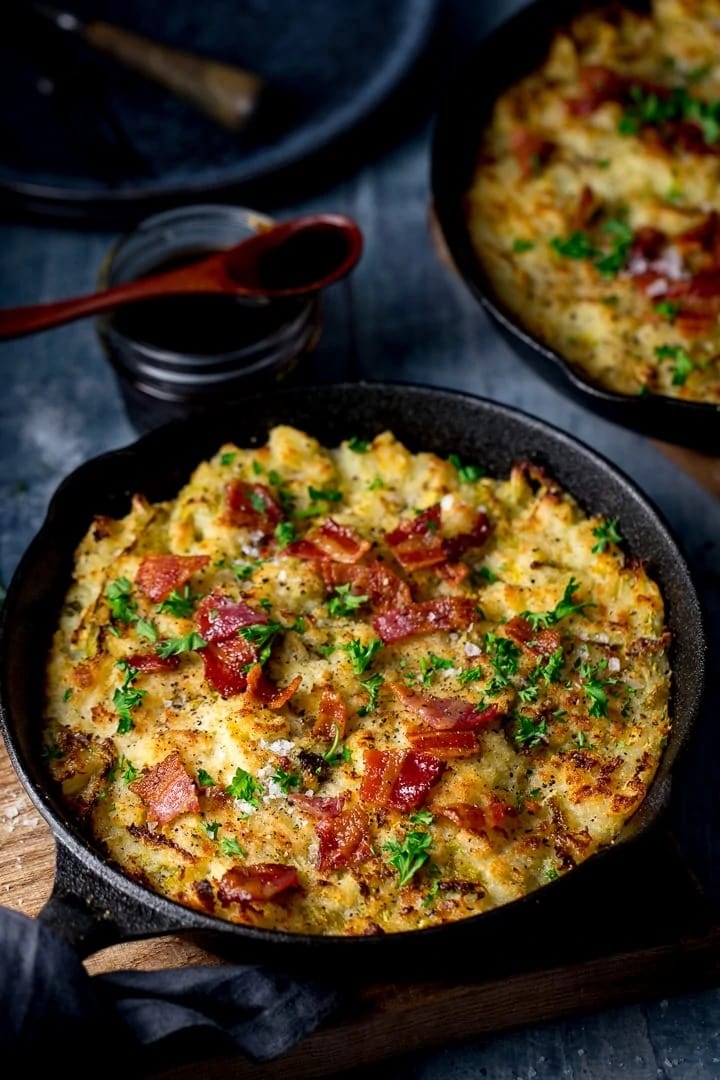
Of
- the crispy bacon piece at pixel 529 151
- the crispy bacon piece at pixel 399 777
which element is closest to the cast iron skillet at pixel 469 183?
the crispy bacon piece at pixel 529 151

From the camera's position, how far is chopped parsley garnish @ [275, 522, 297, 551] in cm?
409

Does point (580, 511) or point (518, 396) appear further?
point (518, 396)

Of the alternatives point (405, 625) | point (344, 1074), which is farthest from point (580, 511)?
point (344, 1074)

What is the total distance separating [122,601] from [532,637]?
4.16 feet

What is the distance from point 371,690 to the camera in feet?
12.2

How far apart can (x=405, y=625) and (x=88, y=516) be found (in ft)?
3.86

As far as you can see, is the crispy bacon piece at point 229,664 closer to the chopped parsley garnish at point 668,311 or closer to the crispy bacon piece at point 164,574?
the crispy bacon piece at point 164,574

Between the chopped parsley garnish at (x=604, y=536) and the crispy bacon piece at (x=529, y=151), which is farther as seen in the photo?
the crispy bacon piece at (x=529, y=151)

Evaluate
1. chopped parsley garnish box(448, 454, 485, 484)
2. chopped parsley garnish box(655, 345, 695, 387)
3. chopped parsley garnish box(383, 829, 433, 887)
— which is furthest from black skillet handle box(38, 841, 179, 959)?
chopped parsley garnish box(655, 345, 695, 387)

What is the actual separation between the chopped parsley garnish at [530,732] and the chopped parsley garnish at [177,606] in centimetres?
107

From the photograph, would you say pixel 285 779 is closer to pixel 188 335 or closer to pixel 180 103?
pixel 188 335

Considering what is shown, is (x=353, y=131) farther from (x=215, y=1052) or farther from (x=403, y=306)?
(x=215, y=1052)

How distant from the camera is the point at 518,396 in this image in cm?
540

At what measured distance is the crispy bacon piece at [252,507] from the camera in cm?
412
